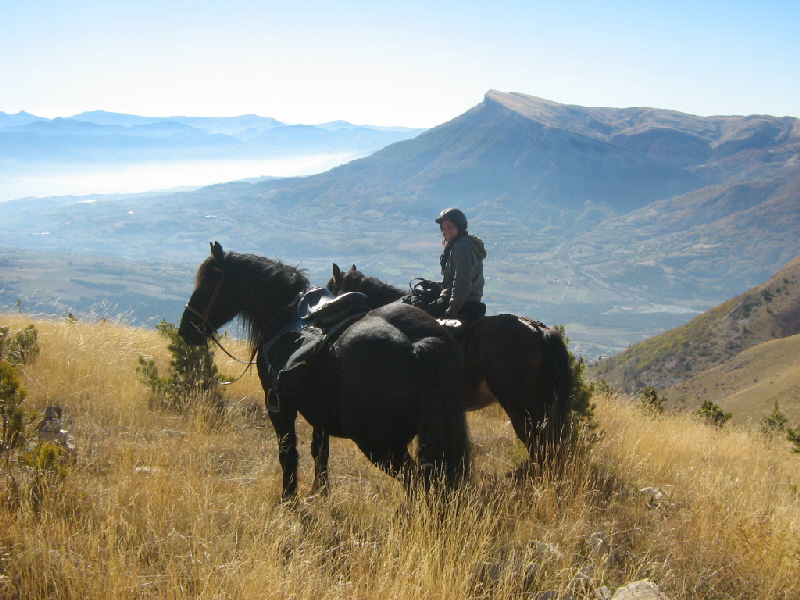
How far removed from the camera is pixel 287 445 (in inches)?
175

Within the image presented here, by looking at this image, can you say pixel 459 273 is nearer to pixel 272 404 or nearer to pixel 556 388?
pixel 556 388

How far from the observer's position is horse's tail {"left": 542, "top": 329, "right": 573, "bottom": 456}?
4.74 m

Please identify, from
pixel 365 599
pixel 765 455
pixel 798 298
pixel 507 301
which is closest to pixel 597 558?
pixel 365 599

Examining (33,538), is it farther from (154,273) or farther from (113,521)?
(154,273)

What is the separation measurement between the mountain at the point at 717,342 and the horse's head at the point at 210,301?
52.5 meters

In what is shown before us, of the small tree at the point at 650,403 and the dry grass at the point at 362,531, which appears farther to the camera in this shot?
the small tree at the point at 650,403

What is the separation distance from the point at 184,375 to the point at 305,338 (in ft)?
11.4

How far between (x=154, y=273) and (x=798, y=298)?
131617mm

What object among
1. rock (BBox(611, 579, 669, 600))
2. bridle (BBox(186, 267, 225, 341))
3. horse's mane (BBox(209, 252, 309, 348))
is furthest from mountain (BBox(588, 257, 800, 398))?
rock (BBox(611, 579, 669, 600))

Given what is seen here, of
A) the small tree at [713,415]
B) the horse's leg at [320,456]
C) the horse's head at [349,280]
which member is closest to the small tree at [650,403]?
the small tree at [713,415]

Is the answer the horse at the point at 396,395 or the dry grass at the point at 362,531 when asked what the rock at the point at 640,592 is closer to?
the dry grass at the point at 362,531

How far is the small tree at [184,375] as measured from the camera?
21.9 feet

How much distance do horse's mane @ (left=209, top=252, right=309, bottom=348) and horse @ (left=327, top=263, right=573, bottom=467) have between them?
1.67 ft

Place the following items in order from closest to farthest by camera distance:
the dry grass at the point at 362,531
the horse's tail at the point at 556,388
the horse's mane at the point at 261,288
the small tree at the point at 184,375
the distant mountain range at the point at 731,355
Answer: the dry grass at the point at 362,531
the horse's tail at the point at 556,388
the horse's mane at the point at 261,288
the small tree at the point at 184,375
the distant mountain range at the point at 731,355
